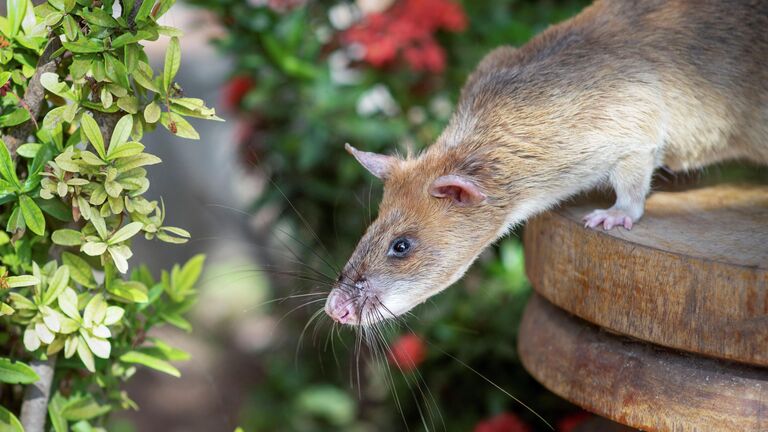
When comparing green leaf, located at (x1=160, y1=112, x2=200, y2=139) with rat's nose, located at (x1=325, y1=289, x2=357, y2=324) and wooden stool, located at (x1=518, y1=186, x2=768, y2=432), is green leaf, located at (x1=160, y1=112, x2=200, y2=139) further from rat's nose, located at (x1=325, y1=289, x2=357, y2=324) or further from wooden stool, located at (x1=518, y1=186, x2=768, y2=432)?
wooden stool, located at (x1=518, y1=186, x2=768, y2=432)

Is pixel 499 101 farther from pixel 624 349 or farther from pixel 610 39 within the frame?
pixel 624 349

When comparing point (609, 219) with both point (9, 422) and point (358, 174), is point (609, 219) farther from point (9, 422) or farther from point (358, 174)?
point (358, 174)

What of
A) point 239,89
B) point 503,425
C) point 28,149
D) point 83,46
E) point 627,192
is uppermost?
point 83,46

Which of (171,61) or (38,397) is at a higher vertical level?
(171,61)

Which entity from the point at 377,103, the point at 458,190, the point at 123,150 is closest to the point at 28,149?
the point at 123,150

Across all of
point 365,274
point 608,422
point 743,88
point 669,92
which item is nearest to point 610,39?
point 669,92

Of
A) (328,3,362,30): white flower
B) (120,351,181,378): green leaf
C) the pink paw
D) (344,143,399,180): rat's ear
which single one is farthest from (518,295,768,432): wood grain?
(328,3,362,30): white flower
